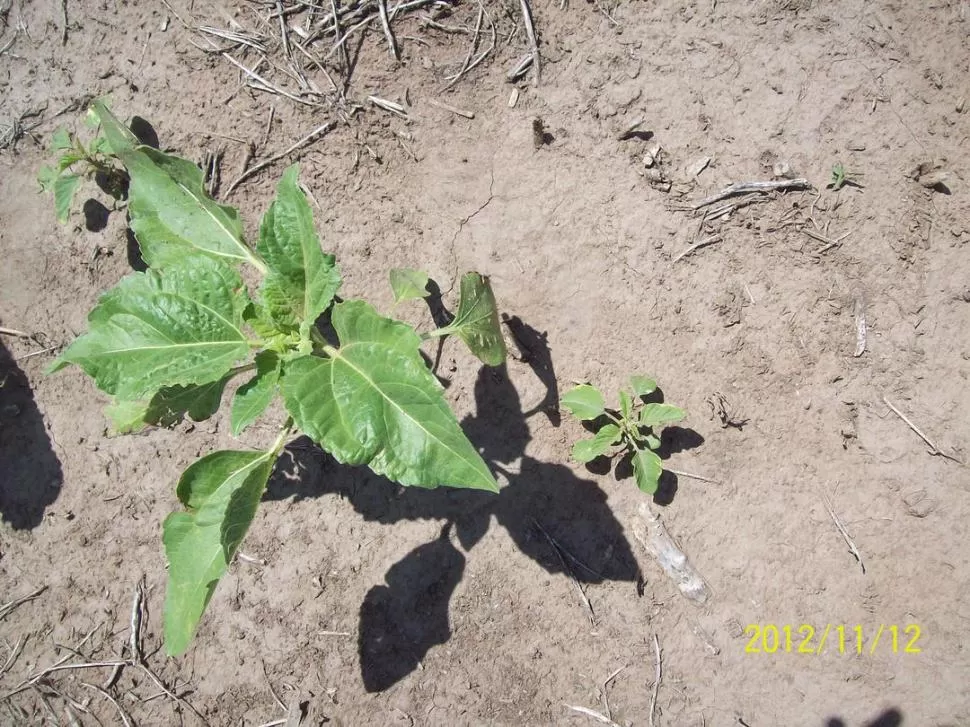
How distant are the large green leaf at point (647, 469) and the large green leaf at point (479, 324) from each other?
0.95m

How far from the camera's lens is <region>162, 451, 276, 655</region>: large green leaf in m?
2.85

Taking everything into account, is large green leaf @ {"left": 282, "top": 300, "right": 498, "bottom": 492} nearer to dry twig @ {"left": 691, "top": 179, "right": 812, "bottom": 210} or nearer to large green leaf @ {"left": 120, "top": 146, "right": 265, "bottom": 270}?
large green leaf @ {"left": 120, "top": 146, "right": 265, "bottom": 270}

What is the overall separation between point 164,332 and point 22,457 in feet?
6.70

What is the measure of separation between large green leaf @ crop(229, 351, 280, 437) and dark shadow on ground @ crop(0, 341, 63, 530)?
191 cm

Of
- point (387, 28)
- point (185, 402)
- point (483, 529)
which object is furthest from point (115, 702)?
point (387, 28)

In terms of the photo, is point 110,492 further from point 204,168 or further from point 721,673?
point 721,673

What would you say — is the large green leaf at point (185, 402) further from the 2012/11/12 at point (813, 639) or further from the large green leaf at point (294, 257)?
the 2012/11/12 at point (813, 639)

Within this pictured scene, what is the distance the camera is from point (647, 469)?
3395mm

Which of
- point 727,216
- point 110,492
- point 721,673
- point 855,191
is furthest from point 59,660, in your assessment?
point 855,191

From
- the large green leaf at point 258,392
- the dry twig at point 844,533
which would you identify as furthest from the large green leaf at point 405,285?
the dry twig at point 844,533

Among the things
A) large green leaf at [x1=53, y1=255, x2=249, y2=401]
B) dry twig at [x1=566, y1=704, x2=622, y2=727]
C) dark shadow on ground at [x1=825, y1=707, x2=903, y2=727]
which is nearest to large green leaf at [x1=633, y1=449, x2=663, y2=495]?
dry twig at [x1=566, y1=704, x2=622, y2=727]

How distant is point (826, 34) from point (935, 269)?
1358mm

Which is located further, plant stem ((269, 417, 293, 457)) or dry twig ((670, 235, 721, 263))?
dry twig ((670, 235, 721, 263))

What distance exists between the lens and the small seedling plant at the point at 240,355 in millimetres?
2324
